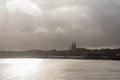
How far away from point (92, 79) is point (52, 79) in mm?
7227

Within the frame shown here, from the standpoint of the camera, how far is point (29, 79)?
192 ft

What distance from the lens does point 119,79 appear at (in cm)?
5809

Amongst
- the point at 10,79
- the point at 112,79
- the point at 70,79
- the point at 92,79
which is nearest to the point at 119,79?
the point at 112,79

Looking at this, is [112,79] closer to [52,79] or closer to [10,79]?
[52,79]

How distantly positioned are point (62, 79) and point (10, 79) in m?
9.39

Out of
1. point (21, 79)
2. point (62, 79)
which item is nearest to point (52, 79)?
point (62, 79)

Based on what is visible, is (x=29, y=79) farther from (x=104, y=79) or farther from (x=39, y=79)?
(x=104, y=79)

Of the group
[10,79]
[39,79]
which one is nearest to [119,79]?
[39,79]

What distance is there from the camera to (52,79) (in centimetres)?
5869

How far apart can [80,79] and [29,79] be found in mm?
9202

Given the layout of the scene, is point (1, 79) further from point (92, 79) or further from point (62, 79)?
point (92, 79)

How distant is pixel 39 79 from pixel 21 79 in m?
3.25

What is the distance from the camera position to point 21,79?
58531 millimetres

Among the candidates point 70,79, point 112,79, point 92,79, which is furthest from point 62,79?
point 112,79
